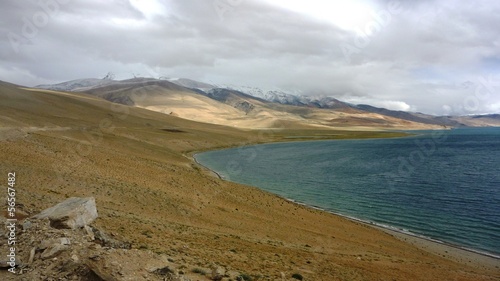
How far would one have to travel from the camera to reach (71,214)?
1460 cm

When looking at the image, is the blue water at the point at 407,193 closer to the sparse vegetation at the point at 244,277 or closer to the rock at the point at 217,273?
the sparse vegetation at the point at 244,277

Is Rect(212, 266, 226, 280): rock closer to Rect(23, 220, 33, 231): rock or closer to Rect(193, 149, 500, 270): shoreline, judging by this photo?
Rect(23, 220, 33, 231): rock

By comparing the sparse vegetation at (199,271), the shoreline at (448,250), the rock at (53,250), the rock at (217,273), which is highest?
the rock at (53,250)

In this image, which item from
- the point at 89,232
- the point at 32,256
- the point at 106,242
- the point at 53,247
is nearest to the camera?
the point at 32,256

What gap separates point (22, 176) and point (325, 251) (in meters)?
23.2

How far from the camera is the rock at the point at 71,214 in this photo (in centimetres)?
1398

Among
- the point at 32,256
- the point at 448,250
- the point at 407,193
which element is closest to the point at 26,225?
the point at 32,256

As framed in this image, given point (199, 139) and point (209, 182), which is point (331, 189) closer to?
point (209, 182)

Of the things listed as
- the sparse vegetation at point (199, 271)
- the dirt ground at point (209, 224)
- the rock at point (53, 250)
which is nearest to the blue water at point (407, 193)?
the dirt ground at point (209, 224)

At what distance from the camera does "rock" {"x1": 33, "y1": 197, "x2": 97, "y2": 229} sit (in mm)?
13984

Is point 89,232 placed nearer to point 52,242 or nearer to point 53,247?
point 52,242

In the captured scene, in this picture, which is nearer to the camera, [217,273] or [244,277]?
[217,273]

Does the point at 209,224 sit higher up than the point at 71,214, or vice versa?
the point at 71,214

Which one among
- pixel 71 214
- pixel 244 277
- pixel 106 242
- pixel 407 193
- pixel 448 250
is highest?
pixel 71 214
